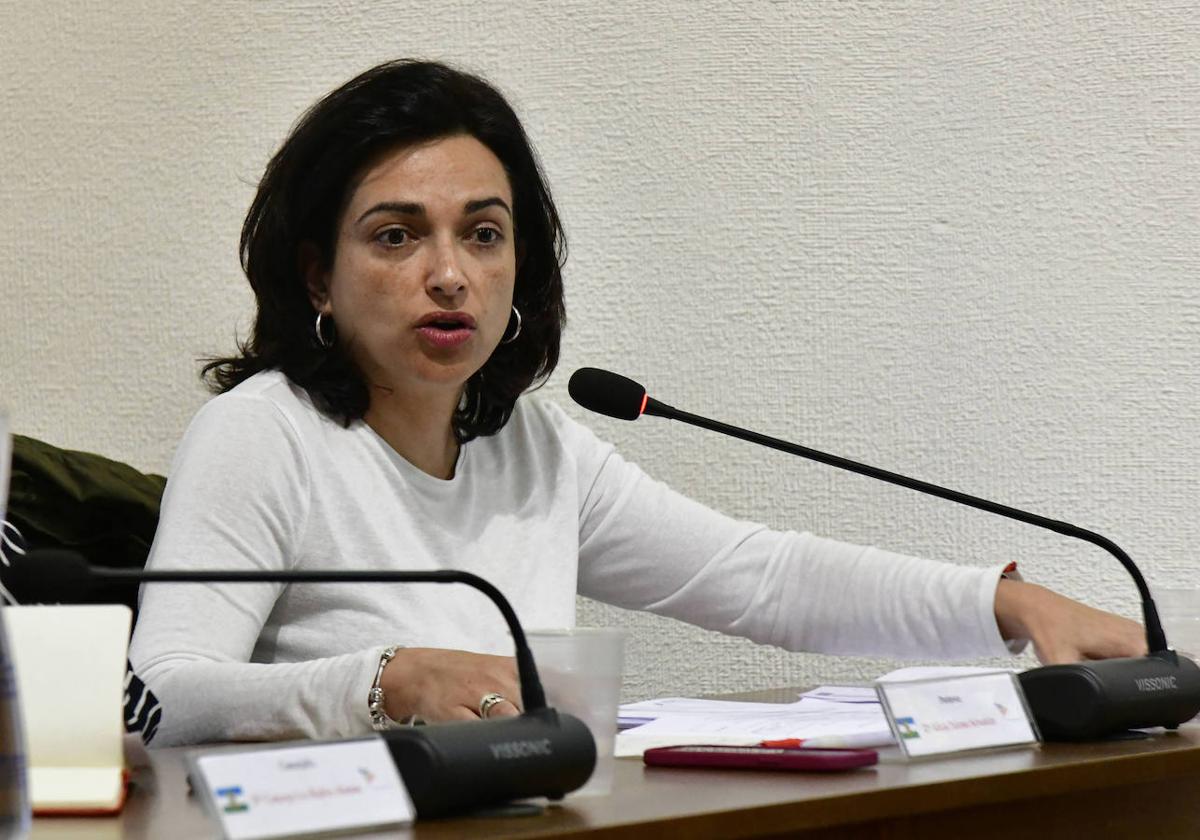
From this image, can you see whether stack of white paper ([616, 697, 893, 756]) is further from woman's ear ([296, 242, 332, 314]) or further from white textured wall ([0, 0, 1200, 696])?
white textured wall ([0, 0, 1200, 696])

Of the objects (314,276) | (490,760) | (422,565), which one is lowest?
(422,565)

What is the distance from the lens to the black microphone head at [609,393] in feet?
3.85

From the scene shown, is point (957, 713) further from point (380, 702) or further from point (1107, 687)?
point (380, 702)

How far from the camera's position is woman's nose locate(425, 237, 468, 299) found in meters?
1.41

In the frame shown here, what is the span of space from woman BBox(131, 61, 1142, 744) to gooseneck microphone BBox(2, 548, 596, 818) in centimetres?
51

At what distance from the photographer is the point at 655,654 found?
1.99 meters

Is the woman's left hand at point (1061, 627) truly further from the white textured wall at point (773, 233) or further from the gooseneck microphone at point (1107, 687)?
the white textured wall at point (773, 233)

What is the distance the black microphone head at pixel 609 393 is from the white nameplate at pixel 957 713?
365 millimetres

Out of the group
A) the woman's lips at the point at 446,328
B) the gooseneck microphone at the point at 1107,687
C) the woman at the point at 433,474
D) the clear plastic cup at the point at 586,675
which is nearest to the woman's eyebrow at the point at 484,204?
the woman at the point at 433,474

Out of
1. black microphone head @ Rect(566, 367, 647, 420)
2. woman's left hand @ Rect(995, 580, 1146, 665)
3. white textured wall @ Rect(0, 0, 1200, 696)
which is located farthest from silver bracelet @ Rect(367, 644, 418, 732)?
white textured wall @ Rect(0, 0, 1200, 696)

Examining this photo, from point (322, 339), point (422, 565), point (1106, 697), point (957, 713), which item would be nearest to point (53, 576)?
point (957, 713)

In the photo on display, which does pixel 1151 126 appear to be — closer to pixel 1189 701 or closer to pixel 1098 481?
pixel 1098 481

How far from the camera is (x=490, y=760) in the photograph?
65 centimetres

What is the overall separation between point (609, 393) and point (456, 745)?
561 mm
